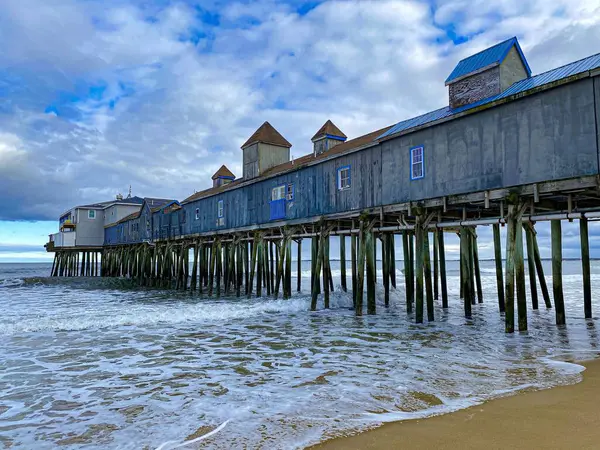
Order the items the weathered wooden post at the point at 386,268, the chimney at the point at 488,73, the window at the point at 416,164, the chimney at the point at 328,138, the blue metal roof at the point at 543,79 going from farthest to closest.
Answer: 1. the chimney at the point at 328,138
2. the weathered wooden post at the point at 386,268
3. the window at the point at 416,164
4. the chimney at the point at 488,73
5. the blue metal roof at the point at 543,79

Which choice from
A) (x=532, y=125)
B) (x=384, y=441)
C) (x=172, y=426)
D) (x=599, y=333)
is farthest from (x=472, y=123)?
(x=172, y=426)

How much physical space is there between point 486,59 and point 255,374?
12449mm

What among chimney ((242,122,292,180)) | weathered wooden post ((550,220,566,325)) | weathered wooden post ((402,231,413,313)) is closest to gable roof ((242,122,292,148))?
chimney ((242,122,292,180))

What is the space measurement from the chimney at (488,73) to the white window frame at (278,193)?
8.77 meters

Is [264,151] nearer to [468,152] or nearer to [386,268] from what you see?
[386,268]

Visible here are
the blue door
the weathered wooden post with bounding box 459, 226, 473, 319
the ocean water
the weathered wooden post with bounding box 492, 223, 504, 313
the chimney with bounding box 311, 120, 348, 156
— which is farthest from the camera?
the chimney with bounding box 311, 120, 348, 156

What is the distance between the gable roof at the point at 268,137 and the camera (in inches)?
1161

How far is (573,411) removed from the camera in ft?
18.8

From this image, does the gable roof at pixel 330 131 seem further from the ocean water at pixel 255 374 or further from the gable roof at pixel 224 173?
the gable roof at pixel 224 173

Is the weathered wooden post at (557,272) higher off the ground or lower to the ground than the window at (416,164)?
lower

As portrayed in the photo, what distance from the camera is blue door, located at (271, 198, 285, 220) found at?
2106cm

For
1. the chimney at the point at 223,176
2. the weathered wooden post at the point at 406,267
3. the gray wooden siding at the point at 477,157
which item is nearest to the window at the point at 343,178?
the gray wooden siding at the point at 477,157

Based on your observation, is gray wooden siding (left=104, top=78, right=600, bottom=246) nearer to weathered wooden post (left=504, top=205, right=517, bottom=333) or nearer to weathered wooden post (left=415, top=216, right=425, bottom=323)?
weathered wooden post (left=504, top=205, right=517, bottom=333)

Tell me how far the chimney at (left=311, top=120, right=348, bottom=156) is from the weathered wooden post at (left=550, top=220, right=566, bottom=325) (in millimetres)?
13079
